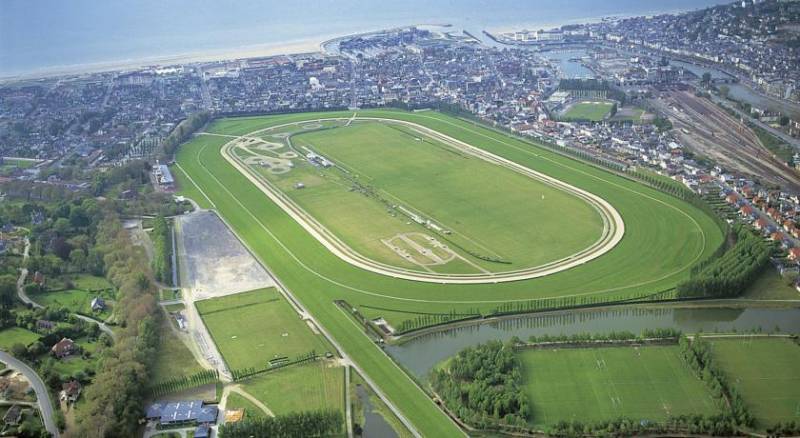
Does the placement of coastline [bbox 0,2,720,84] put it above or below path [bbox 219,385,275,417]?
above

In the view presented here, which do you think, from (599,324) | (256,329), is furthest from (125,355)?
(599,324)

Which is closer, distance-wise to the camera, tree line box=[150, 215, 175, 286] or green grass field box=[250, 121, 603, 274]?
tree line box=[150, 215, 175, 286]

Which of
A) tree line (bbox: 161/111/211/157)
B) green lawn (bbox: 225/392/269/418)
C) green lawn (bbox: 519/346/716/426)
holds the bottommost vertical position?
green lawn (bbox: 225/392/269/418)

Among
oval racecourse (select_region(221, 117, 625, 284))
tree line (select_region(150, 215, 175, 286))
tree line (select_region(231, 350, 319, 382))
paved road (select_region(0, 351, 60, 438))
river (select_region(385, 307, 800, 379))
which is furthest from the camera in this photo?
oval racecourse (select_region(221, 117, 625, 284))

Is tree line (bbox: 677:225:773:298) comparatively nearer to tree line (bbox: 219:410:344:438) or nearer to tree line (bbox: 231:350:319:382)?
tree line (bbox: 231:350:319:382)

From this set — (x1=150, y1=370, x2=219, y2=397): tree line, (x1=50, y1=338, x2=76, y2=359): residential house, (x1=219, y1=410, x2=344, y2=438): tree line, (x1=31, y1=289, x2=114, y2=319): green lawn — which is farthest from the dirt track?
(x1=50, y1=338, x2=76, y2=359): residential house

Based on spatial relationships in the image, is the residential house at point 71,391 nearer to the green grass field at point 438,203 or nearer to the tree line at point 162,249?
the tree line at point 162,249
